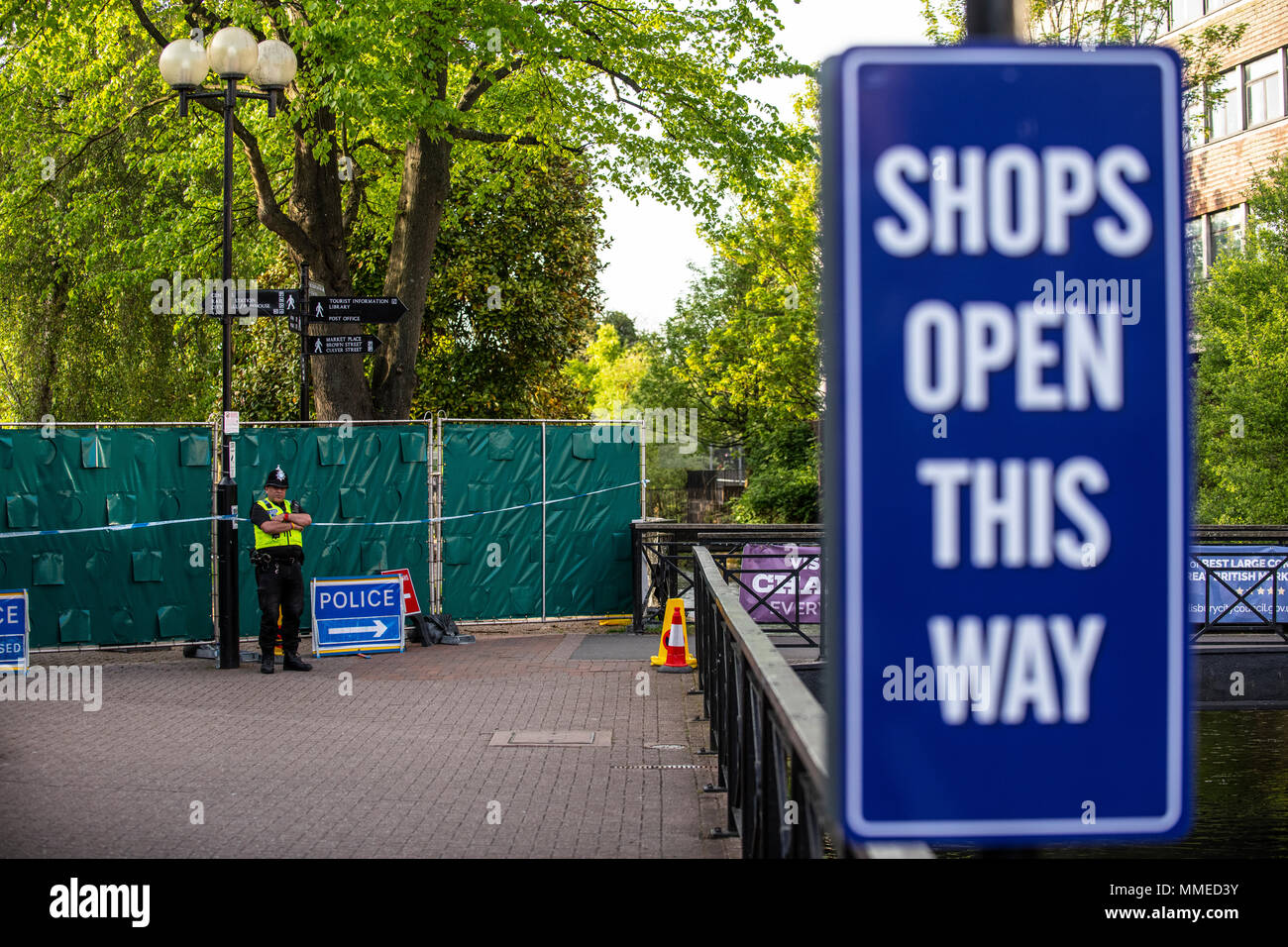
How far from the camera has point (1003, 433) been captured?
201 cm

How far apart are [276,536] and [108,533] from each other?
2.37m

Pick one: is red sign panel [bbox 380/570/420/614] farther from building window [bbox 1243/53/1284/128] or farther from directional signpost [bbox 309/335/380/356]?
building window [bbox 1243/53/1284/128]

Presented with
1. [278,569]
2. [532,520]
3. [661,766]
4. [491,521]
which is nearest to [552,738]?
[661,766]

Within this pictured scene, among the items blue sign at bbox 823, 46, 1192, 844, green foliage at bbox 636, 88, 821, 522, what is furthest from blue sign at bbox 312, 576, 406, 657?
green foliage at bbox 636, 88, 821, 522

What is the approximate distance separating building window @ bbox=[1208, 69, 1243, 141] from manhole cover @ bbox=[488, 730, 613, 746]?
3027 centimetres

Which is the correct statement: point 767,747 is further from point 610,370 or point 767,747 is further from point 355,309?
point 610,370

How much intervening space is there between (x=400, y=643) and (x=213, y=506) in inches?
109

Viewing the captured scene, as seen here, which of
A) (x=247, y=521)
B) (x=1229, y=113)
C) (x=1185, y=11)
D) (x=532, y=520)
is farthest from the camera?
(x=1185, y=11)

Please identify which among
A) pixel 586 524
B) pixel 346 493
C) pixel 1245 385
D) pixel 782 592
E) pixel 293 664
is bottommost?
pixel 293 664

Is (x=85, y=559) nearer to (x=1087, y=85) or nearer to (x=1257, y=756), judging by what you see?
(x=1257, y=756)

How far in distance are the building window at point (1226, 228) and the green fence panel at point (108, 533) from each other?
26.8 m

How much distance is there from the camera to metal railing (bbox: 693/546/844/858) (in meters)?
3.64

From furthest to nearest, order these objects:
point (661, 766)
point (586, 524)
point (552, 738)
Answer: point (586, 524), point (552, 738), point (661, 766)

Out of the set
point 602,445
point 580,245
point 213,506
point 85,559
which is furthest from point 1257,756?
point 580,245
